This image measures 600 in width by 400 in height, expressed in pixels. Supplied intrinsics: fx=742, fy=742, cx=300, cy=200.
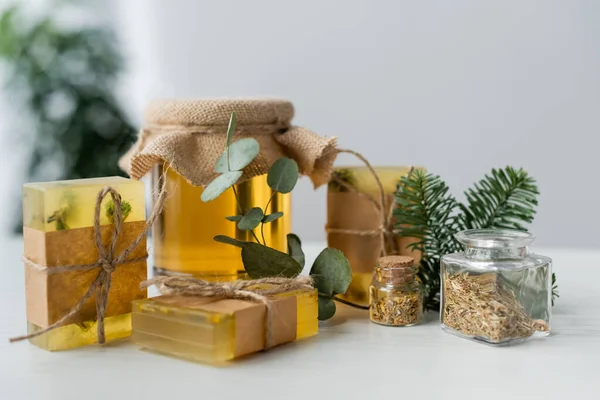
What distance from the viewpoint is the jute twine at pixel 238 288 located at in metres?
0.68

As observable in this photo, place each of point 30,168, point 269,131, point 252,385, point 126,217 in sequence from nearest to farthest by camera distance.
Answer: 1. point 252,385
2. point 126,217
3. point 269,131
4. point 30,168

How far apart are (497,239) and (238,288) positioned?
0.25m

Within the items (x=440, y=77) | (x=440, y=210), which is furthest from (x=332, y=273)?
(x=440, y=77)

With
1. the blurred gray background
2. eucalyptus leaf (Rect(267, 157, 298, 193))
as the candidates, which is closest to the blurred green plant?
the blurred gray background

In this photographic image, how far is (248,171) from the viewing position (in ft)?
2.64

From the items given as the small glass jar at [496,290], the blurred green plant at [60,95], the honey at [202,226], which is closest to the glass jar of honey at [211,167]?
the honey at [202,226]

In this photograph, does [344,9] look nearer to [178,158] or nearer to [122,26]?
[122,26]

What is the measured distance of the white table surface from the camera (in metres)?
0.58

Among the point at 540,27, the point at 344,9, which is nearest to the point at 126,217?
the point at 344,9

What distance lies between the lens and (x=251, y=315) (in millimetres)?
659

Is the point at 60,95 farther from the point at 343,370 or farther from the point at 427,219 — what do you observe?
the point at 343,370

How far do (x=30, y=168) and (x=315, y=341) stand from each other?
166 cm

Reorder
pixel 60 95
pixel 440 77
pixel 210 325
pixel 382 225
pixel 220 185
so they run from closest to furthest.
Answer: pixel 210 325, pixel 220 185, pixel 382 225, pixel 440 77, pixel 60 95

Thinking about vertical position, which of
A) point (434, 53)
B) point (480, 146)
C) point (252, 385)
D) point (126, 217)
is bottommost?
point (252, 385)
